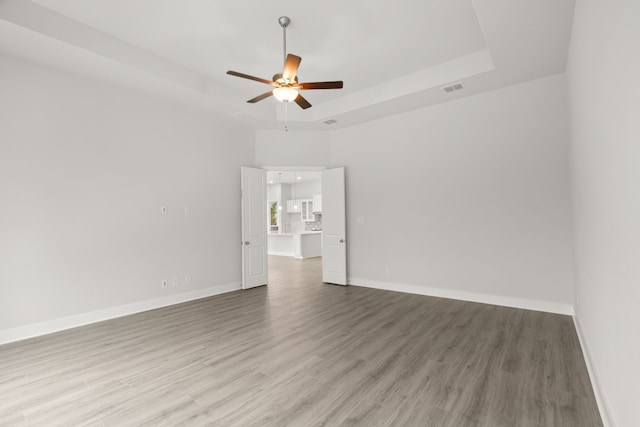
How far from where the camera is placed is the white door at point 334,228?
6465mm

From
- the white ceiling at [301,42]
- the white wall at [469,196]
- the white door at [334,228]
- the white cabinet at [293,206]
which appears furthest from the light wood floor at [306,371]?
the white cabinet at [293,206]

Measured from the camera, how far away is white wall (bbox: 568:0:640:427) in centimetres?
136

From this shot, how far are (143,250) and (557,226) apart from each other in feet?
19.8

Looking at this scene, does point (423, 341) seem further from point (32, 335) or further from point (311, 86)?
point (32, 335)

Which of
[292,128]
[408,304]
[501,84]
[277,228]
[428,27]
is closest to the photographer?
[428,27]

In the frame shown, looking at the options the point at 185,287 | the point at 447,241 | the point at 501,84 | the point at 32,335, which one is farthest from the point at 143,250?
the point at 501,84

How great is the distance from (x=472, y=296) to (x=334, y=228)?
2875mm

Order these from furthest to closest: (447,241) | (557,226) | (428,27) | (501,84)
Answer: (447,241)
(501,84)
(557,226)
(428,27)

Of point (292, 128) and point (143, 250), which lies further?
point (292, 128)

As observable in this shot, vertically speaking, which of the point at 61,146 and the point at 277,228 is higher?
the point at 61,146

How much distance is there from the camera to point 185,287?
5.30 metres

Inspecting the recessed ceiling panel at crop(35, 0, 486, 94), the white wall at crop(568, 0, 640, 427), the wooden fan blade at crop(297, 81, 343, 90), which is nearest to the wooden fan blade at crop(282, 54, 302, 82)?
the wooden fan blade at crop(297, 81, 343, 90)

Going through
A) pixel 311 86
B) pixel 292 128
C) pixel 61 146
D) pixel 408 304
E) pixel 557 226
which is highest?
pixel 292 128

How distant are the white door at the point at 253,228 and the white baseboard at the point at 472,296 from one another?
76.6 inches
